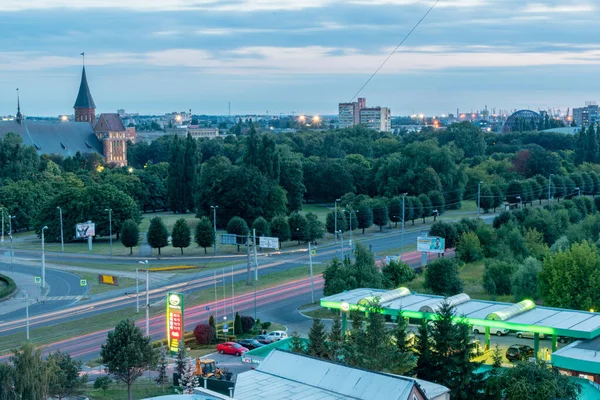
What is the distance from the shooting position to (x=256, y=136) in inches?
3430

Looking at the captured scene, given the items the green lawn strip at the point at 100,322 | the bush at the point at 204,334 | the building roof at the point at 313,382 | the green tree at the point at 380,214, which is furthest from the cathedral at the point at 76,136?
the building roof at the point at 313,382

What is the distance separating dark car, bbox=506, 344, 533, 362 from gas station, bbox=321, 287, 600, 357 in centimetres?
97

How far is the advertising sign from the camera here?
120ft

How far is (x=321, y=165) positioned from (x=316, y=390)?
8388 centimetres

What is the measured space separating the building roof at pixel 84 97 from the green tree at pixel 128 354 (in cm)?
13890

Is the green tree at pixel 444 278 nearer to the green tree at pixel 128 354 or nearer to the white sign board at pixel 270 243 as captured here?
the white sign board at pixel 270 243

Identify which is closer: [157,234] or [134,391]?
[134,391]

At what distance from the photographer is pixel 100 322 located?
4697 centimetres

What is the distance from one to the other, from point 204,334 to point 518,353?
15.6 m

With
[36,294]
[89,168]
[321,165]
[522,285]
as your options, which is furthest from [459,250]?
[89,168]

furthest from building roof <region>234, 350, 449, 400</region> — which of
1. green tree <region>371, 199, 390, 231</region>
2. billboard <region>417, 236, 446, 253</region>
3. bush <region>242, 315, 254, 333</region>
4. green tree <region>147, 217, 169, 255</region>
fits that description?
green tree <region>371, 199, 390, 231</region>

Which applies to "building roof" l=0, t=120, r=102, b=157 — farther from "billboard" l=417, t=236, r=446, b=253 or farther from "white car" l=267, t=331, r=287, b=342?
"white car" l=267, t=331, r=287, b=342

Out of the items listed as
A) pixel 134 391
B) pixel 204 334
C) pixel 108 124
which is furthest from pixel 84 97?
pixel 134 391

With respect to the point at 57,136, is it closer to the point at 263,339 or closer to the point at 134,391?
the point at 263,339
